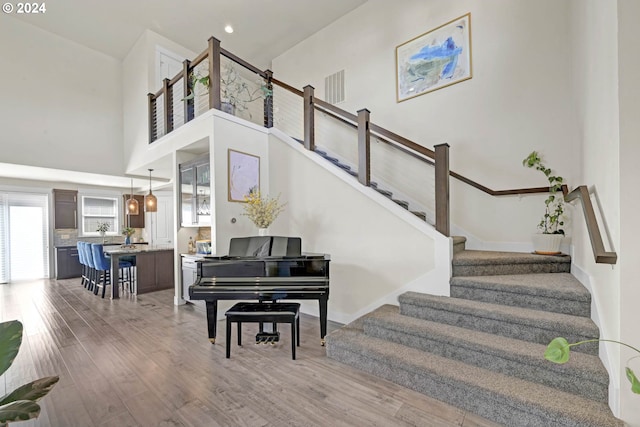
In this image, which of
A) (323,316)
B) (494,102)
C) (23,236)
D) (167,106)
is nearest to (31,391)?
(323,316)

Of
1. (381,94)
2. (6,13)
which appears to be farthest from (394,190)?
(6,13)

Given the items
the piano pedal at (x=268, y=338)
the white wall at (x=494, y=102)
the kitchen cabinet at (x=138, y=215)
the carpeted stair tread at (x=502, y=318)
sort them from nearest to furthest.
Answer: the carpeted stair tread at (x=502, y=318), the piano pedal at (x=268, y=338), the white wall at (x=494, y=102), the kitchen cabinet at (x=138, y=215)

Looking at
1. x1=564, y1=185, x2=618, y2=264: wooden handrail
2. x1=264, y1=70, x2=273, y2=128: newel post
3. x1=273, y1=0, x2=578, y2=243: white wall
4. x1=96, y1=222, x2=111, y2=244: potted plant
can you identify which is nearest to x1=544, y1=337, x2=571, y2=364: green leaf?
x1=564, y1=185, x2=618, y2=264: wooden handrail

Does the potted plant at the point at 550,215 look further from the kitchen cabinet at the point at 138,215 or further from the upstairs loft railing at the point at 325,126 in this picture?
the kitchen cabinet at the point at 138,215

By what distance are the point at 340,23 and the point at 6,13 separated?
241 inches

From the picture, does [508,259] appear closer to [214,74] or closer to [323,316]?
[323,316]

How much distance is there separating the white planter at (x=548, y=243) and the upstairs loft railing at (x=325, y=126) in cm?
53

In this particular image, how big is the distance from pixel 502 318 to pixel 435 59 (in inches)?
149

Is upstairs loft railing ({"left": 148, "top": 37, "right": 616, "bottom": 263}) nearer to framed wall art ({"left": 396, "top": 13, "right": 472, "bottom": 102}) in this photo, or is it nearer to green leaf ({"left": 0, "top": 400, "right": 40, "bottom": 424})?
framed wall art ({"left": 396, "top": 13, "right": 472, "bottom": 102})

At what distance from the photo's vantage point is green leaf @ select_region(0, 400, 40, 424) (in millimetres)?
1058

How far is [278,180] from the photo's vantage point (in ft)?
14.5

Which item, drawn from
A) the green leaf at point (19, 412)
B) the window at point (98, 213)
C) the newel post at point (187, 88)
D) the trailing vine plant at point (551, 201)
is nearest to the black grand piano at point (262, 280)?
the green leaf at point (19, 412)

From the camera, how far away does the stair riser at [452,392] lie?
1.68 metres

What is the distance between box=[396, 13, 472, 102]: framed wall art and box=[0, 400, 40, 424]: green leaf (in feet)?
16.5
